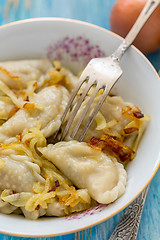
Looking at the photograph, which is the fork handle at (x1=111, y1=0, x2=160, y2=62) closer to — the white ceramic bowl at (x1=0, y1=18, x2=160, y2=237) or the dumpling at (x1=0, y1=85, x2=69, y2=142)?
the white ceramic bowl at (x1=0, y1=18, x2=160, y2=237)

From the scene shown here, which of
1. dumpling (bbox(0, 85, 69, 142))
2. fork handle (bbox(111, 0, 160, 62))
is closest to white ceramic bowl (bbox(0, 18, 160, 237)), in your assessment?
fork handle (bbox(111, 0, 160, 62))

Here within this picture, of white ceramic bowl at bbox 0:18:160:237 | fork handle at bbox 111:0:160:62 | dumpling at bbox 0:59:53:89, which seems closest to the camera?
white ceramic bowl at bbox 0:18:160:237

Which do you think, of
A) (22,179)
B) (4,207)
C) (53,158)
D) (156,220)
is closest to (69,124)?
(53,158)

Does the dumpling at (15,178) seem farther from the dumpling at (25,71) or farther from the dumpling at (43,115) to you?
the dumpling at (25,71)

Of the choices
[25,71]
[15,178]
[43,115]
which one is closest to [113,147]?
[43,115]

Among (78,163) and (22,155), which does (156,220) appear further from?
(22,155)

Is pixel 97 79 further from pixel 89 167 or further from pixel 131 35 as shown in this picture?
pixel 89 167

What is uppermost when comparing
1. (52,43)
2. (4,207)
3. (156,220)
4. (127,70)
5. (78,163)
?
(127,70)
